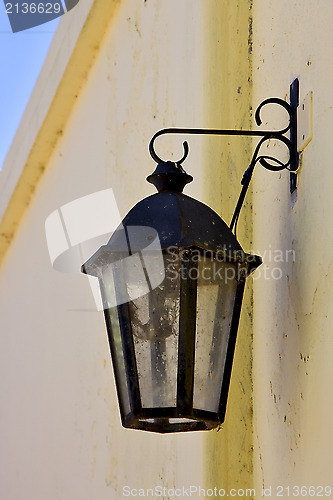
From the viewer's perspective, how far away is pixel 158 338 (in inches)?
72.7

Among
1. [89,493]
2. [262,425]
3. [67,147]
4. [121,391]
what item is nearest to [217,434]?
[262,425]

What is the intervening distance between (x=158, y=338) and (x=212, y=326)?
116 millimetres

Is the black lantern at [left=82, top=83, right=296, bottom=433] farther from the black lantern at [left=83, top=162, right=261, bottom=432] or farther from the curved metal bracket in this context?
the curved metal bracket

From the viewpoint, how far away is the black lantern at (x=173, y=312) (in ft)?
5.92

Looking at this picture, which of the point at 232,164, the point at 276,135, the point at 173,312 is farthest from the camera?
the point at 232,164

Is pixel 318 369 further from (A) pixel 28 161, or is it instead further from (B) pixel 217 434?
(A) pixel 28 161

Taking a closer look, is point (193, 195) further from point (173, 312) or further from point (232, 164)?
point (173, 312)

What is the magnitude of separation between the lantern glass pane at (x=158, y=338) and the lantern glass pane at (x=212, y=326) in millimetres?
50

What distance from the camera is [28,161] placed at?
15.8 ft

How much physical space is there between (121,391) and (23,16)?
316 cm

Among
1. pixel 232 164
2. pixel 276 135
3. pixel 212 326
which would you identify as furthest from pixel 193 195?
pixel 212 326

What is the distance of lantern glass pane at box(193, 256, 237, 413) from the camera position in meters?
1.84

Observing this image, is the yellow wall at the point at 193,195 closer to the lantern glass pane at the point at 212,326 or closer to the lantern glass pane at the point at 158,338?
the lantern glass pane at the point at 212,326

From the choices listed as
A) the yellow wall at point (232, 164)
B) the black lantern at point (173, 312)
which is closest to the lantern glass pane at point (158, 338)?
the black lantern at point (173, 312)
